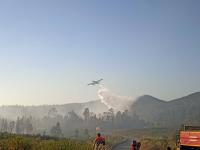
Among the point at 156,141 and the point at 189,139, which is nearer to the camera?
the point at 189,139

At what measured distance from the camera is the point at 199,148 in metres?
20.0

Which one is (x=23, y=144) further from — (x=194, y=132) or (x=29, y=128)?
(x=29, y=128)

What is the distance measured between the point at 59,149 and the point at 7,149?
338cm

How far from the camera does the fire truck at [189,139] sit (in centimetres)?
2025

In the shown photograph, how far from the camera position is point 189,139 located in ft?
68.7

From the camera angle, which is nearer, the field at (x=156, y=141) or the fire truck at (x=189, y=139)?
the fire truck at (x=189, y=139)

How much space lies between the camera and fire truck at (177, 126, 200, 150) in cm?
2025

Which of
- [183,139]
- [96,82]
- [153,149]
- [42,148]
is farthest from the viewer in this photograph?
[96,82]

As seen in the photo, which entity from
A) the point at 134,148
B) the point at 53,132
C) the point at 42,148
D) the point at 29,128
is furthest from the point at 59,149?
the point at 29,128

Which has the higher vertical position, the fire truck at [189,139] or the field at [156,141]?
the fire truck at [189,139]

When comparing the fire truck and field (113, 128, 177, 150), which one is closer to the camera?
the fire truck

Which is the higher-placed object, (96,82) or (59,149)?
(96,82)

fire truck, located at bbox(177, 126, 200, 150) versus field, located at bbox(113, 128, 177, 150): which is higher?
fire truck, located at bbox(177, 126, 200, 150)

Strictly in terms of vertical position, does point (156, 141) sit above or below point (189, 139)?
below
